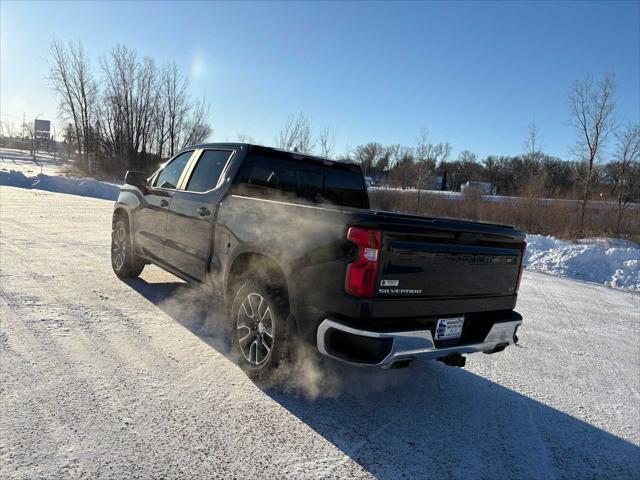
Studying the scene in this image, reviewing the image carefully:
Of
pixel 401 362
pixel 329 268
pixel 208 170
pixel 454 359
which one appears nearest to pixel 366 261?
pixel 329 268

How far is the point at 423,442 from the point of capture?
290 centimetres

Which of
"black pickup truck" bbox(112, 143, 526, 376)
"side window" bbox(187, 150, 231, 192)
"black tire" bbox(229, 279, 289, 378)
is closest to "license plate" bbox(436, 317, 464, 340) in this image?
"black pickup truck" bbox(112, 143, 526, 376)

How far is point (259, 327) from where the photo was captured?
3486 mm

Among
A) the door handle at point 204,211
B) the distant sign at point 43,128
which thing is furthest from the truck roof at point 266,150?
the distant sign at point 43,128

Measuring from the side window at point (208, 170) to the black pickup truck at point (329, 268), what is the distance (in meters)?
0.02

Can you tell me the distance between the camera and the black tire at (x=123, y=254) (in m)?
6.00

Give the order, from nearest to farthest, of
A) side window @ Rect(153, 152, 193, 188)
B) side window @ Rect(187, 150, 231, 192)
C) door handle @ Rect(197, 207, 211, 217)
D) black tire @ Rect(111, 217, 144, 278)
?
door handle @ Rect(197, 207, 211, 217), side window @ Rect(187, 150, 231, 192), side window @ Rect(153, 152, 193, 188), black tire @ Rect(111, 217, 144, 278)

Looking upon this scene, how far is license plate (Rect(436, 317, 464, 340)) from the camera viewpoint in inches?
118

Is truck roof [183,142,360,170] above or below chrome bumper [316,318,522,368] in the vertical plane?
above

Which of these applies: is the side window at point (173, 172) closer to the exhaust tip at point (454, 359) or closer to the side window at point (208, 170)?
the side window at point (208, 170)

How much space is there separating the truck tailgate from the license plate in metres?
0.18

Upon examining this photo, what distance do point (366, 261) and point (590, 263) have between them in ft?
36.4

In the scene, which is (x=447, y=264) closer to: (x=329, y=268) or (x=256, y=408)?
(x=329, y=268)

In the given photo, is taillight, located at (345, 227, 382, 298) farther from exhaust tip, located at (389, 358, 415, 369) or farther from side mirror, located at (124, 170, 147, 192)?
side mirror, located at (124, 170, 147, 192)
